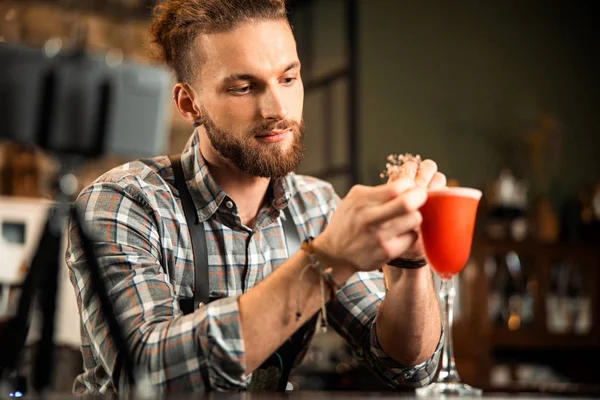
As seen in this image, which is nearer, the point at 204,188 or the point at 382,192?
the point at 382,192

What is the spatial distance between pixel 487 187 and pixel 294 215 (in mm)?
3299

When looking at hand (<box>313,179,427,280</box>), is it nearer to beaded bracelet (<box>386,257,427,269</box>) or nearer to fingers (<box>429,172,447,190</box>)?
fingers (<box>429,172,447,190</box>)

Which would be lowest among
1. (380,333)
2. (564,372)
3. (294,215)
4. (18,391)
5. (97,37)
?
(564,372)

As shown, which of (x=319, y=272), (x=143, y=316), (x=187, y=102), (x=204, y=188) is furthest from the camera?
(x=187, y=102)

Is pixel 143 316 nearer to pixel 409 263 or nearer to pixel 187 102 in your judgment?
pixel 409 263

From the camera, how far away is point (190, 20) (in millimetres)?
1670

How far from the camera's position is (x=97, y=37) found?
14.9 feet

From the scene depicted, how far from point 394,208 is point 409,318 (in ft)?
1.42

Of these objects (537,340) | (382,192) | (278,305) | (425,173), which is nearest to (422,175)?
(425,173)

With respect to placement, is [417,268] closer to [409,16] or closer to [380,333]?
[380,333]

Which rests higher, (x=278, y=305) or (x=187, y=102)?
(x=187, y=102)

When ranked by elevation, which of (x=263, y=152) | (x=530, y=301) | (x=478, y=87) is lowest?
(x=530, y=301)

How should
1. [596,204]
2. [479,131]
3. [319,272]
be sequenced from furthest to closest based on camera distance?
[479,131] < [596,204] < [319,272]

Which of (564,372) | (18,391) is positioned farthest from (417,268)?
(564,372)
